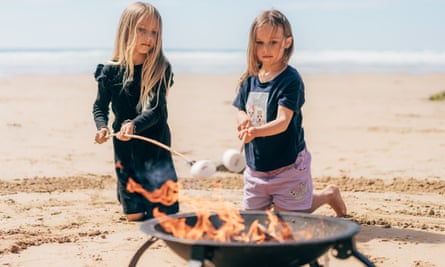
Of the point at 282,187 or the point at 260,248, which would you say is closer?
the point at 260,248

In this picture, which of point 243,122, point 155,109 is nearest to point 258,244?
point 243,122

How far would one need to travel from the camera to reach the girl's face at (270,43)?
447cm

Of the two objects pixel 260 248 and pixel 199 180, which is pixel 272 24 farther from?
pixel 199 180

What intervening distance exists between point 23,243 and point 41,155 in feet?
11.9

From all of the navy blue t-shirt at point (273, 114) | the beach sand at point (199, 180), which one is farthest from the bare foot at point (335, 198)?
the navy blue t-shirt at point (273, 114)

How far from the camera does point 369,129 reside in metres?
11.0

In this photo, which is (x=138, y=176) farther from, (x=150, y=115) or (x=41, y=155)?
(x=41, y=155)

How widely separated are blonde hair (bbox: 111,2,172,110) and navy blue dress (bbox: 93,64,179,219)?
0.05 m

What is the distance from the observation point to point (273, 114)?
455 cm

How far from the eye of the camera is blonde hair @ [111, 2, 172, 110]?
5207mm

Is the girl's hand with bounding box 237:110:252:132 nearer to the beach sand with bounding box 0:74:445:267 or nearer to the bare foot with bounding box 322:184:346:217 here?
the beach sand with bounding box 0:74:445:267

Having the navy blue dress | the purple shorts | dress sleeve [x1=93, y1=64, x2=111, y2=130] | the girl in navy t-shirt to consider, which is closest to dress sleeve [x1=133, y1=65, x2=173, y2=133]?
the navy blue dress

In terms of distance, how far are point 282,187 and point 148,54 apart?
4.60 feet

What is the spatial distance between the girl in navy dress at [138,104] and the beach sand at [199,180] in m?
0.27
